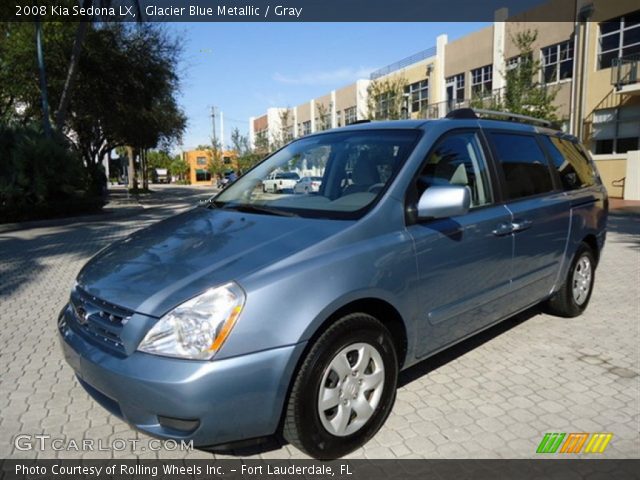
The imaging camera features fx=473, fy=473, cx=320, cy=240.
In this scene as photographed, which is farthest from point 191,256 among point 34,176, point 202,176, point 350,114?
point 202,176

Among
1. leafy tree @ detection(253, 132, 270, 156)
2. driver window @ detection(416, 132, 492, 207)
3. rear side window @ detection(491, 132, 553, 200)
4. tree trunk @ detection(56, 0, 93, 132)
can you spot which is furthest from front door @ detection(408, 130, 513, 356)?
leafy tree @ detection(253, 132, 270, 156)

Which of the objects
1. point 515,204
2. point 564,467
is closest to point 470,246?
point 515,204

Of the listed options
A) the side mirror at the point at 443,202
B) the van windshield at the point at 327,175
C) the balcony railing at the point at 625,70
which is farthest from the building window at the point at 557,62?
the side mirror at the point at 443,202

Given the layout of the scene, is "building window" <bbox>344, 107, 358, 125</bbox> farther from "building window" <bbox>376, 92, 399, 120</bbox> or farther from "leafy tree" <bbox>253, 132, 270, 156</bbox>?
"leafy tree" <bbox>253, 132, 270, 156</bbox>

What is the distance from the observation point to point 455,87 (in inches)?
1270

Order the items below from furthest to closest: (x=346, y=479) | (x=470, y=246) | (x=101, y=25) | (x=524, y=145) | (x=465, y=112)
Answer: (x=101, y=25) < (x=524, y=145) < (x=465, y=112) < (x=470, y=246) < (x=346, y=479)

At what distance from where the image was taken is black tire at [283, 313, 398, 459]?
7.78 ft

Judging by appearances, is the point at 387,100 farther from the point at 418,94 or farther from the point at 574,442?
the point at 574,442

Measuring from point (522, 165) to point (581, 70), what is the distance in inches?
908

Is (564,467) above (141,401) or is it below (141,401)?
below

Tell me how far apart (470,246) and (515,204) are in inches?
31.7

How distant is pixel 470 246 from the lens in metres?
3.25

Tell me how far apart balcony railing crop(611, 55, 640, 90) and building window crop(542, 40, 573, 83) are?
3.37 metres

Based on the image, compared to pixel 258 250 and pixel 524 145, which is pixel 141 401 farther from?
pixel 524 145
